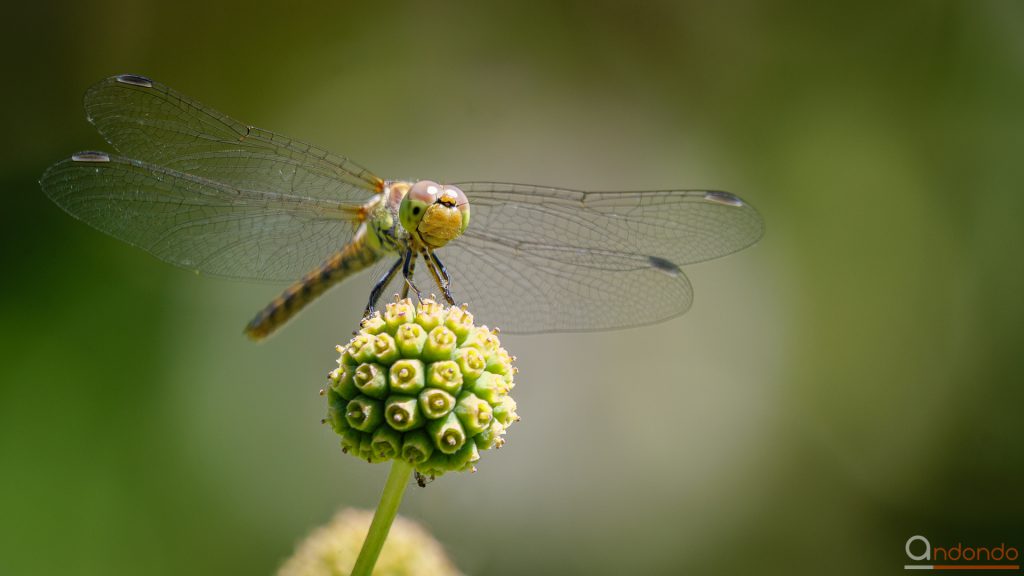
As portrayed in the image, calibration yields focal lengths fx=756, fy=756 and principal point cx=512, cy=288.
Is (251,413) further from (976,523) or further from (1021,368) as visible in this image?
(1021,368)

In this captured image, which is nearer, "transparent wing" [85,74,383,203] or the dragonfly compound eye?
the dragonfly compound eye

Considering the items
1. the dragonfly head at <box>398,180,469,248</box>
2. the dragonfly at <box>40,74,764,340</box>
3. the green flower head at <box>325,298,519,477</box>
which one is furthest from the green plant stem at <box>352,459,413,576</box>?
the dragonfly head at <box>398,180,469,248</box>

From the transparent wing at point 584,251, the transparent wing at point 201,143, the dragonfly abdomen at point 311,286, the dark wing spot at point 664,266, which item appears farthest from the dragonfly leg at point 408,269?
the dark wing spot at point 664,266

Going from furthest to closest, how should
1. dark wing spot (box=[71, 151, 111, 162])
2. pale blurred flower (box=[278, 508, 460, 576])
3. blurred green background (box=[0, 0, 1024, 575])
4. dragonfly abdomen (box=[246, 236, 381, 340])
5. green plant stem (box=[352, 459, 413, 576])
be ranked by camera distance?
blurred green background (box=[0, 0, 1024, 575])
dragonfly abdomen (box=[246, 236, 381, 340])
dark wing spot (box=[71, 151, 111, 162])
pale blurred flower (box=[278, 508, 460, 576])
green plant stem (box=[352, 459, 413, 576])

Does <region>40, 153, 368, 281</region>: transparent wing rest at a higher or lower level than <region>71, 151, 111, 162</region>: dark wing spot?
lower

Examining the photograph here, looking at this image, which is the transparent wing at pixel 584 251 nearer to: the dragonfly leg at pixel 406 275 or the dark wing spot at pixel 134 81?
the dragonfly leg at pixel 406 275

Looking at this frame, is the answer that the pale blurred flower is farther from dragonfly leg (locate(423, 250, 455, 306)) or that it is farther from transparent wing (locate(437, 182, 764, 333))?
transparent wing (locate(437, 182, 764, 333))
